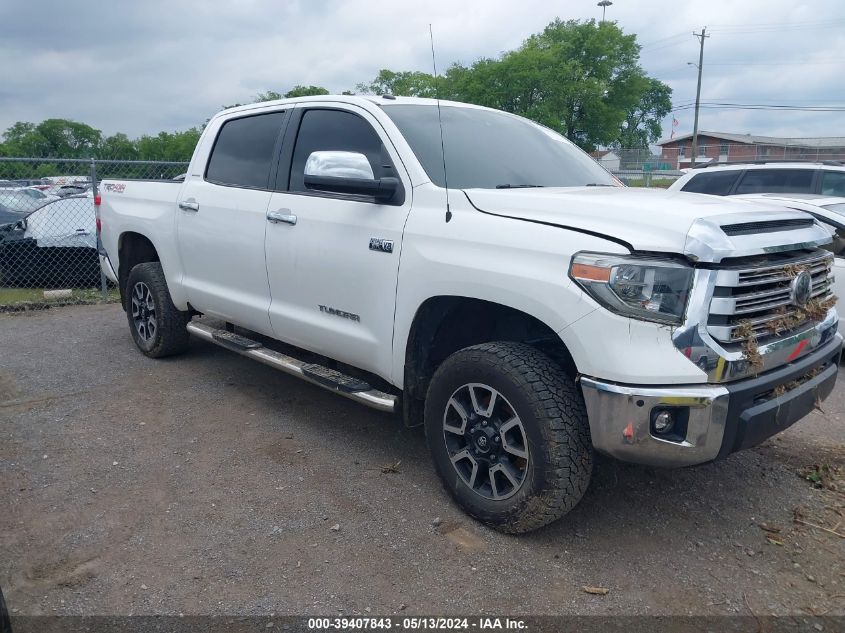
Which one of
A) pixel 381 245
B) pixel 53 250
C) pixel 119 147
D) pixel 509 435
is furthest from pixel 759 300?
pixel 119 147

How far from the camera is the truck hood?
2.78 m

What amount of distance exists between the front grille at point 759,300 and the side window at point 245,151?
2.95 meters

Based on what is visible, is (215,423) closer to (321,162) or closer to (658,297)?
(321,162)

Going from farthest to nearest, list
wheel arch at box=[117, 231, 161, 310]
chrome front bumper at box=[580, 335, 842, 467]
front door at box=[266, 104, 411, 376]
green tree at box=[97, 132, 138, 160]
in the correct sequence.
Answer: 1. green tree at box=[97, 132, 138, 160]
2. wheel arch at box=[117, 231, 161, 310]
3. front door at box=[266, 104, 411, 376]
4. chrome front bumper at box=[580, 335, 842, 467]

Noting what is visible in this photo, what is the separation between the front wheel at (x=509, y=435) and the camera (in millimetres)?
2990

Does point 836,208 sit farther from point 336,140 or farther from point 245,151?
point 245,151

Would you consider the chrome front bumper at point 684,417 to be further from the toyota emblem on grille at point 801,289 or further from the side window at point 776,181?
the side window at point 776,181

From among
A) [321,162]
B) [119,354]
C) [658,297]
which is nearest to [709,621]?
[658,297]

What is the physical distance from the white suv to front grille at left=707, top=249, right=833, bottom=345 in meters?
5.23

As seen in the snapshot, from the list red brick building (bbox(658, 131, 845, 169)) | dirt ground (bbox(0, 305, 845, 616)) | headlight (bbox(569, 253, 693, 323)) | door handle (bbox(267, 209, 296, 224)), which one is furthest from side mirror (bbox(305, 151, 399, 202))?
red brick building (bbox(658, 131, 845, 169))

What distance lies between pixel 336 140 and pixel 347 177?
77cm

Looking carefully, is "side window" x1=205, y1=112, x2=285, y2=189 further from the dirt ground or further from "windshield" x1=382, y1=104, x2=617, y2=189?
the dirt ground

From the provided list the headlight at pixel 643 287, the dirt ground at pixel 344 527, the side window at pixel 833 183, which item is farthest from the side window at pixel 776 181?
the headlight at pixel 643 287

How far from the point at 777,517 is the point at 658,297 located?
156cm
